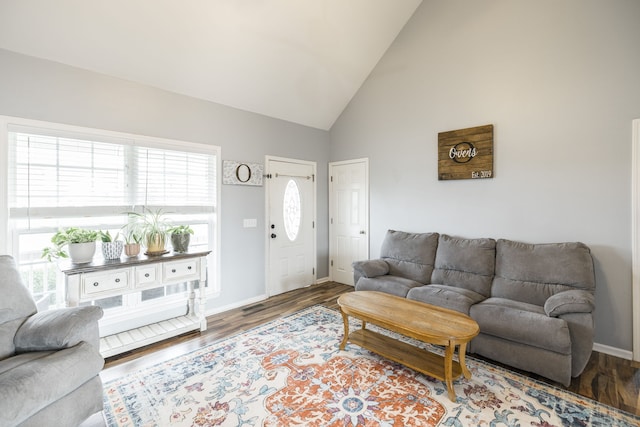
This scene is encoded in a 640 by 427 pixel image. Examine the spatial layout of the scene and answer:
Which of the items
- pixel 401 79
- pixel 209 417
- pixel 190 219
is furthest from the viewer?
pixel 401 79

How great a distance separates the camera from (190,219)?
11.6 feet

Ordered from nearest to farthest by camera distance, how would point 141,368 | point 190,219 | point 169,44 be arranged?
point 141,368 < point 169,44 < point 190,219

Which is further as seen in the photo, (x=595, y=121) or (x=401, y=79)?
(x=401, y=79)

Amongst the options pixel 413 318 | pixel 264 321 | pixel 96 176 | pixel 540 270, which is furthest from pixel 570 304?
pixel 96 176

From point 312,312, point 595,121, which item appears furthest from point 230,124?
point 595,121

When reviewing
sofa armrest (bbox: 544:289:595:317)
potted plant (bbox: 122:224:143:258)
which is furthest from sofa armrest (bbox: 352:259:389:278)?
potted plant (bbox: 122:224:143:258)

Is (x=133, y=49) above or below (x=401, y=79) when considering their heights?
below

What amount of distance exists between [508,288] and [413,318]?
4.32 ft

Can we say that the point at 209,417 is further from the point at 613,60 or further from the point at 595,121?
the point at 613,60

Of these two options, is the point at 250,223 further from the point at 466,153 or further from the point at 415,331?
the point at 466,153

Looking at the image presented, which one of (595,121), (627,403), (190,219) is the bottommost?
(627,403)

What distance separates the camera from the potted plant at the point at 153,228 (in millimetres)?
2928

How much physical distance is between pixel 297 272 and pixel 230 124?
Answer: 2.43m

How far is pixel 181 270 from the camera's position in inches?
120
